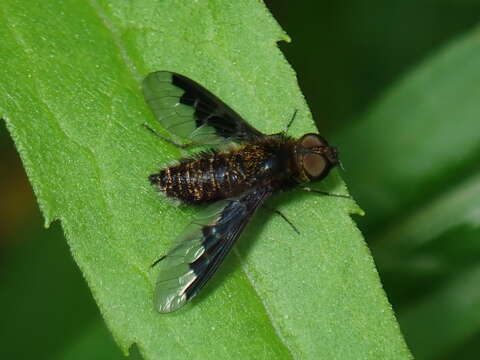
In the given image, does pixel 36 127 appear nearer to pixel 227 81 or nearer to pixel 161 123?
pixel 161 123

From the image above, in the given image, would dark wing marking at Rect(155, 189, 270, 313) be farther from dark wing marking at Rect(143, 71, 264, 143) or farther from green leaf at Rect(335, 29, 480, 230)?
green leaf at Rect(335, 29, 480, 230)

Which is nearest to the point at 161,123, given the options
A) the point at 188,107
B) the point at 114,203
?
the point at 188,107

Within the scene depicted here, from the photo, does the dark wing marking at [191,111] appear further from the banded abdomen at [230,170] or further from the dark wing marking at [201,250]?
the dark wing marking at [201,250]

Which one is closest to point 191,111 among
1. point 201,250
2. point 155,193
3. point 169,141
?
point 169,141

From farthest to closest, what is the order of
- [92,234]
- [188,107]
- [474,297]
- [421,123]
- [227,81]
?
[421,123] → [474,297] → [188,107] → [227,81] → [92,234]

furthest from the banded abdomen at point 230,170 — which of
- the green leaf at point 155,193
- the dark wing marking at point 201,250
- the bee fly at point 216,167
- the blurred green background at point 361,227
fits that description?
the blurred green background at point 361,227

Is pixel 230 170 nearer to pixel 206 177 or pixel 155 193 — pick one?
pixel 206 177
